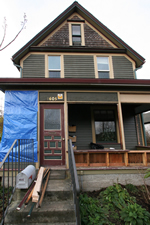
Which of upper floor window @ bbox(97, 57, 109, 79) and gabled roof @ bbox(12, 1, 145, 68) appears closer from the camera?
gabled roof @ bbox(12, 1, 145, 68)

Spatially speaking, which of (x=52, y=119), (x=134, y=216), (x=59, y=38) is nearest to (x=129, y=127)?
(x=52, y=119)

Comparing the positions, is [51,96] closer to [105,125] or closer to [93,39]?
[105,125]

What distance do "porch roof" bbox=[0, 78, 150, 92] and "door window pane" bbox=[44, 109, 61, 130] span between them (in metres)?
0.94

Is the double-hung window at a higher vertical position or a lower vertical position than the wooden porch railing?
higher

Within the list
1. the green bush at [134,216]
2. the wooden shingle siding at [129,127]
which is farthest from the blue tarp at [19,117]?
the wooden shingle siding at [129,127]

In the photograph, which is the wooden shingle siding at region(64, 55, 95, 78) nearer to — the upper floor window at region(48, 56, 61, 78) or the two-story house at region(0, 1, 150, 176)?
the two-story house at region(0, 1, 150, 176)

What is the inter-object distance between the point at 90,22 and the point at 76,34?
1200 millimetres

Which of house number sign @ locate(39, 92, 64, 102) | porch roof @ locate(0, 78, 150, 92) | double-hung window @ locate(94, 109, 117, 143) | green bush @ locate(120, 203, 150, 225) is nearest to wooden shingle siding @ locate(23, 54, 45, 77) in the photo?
porch roof @ locate(0, 78, 150, 92)

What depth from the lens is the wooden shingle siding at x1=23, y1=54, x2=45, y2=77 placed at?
23.9ft

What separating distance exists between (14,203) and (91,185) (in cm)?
224

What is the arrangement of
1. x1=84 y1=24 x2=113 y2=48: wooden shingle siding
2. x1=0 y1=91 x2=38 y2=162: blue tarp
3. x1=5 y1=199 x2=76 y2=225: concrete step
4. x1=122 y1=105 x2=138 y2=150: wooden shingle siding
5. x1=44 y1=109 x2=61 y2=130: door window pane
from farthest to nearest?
x1=84 y1=24 x2=113 y2=48: wooden shingle siding < x1=122 y1=105 x2=138 y2=150: wooden shingle siding < x1=44 y1=109 x2=61 y2=130: door window pane < x1=0 y1=91 x2=38 y2=162: blue tarp < x1=5 y1=199 x2=76 y2=225: concrete step

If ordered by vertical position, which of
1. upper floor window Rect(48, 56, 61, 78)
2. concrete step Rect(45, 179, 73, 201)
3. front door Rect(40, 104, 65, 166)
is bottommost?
concrete step Rect(45, 179, 73, 201)

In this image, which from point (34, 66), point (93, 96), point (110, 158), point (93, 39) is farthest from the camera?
point (93, 39)

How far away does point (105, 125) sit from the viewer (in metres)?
7.65
